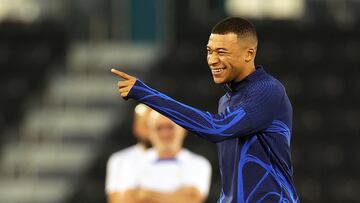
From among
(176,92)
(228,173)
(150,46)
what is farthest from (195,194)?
(150,46)

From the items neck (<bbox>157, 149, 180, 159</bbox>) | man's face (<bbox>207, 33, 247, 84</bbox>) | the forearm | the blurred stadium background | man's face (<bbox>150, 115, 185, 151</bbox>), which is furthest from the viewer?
the blurred stadium background

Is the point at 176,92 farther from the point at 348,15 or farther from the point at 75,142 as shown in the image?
the point at 348,15

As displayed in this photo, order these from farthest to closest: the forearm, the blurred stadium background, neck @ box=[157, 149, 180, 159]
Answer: the blurred stadium background < neck @ box=[157, 149, 180, 159] < the forearm

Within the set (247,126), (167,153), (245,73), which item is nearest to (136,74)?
(167,153)

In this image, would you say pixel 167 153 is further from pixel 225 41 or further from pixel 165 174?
pixel 225 41

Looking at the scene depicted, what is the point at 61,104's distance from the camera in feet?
41.2

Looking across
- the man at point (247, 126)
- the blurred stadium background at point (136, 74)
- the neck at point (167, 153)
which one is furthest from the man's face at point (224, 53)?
the blurred stadium background at point (136, 74)

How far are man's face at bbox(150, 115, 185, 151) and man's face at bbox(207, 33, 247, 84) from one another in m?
1.67

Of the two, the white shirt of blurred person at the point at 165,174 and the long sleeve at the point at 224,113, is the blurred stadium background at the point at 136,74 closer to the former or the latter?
the white shirt of blurred person at the point at 165,174

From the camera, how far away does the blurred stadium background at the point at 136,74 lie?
1113cm

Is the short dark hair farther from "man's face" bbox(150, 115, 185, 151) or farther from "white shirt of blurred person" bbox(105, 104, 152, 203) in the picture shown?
"white shirt of blurred person" bbox(105, 104, 152, 203)

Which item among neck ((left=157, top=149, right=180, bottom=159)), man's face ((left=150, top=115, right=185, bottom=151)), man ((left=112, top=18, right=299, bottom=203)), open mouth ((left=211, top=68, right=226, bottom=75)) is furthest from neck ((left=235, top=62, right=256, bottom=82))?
neck ((left=157, top=149, right=180, bottom=159))

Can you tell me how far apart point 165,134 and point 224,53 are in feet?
5.89

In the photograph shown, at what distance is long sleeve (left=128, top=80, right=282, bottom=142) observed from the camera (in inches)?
172
